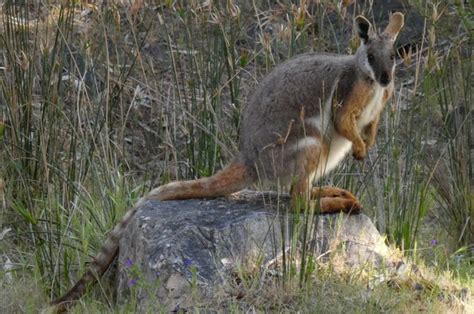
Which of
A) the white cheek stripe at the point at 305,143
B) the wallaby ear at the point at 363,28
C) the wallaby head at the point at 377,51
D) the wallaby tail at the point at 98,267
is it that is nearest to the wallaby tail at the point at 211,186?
the wallaby tail at the point at 98,267

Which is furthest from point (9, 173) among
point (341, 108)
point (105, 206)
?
point (341, 108)

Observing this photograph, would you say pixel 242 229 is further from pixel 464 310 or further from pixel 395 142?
pixel 395 142

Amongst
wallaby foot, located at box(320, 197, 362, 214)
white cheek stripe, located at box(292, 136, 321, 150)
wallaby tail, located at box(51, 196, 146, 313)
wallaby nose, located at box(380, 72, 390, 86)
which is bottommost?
wallaby tail, located at box(51, 196, 146, 313)

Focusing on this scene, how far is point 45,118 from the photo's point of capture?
24.3 ft

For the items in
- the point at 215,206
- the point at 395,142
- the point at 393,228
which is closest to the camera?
the point at 215,206

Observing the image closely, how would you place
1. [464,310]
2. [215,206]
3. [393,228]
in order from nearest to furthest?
[464,310]
[215,206]
[393,228]

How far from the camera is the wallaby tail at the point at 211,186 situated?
6164 millimetres

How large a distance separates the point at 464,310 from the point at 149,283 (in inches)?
64.4

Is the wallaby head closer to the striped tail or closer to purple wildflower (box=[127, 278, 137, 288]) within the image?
the striped tail

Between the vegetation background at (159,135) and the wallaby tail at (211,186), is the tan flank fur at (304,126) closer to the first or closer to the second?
the wallaby tail at (211,186)

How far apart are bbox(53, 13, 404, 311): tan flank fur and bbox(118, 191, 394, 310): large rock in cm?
11

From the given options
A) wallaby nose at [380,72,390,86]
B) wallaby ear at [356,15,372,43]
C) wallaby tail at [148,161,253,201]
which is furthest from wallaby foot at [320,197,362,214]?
wallaby ear at [356,15,372,43]

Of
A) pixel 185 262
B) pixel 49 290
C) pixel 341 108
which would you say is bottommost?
pixel 49 290

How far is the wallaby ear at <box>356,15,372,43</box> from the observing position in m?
6.14
